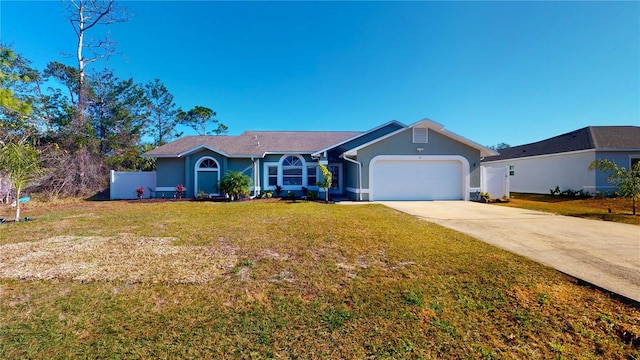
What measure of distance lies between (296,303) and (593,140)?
2450cm

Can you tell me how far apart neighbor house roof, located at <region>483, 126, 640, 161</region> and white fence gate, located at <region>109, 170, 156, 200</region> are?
1192 inches

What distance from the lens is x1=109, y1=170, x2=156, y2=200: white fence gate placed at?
16.2 m

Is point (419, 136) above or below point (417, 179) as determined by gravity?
above

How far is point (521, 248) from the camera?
5.42m

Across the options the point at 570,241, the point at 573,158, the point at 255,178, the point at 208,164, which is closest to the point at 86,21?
the point at 208,164

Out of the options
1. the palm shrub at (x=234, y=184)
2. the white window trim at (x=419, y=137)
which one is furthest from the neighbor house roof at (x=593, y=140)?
the palm shrub at (x=234, y=184)

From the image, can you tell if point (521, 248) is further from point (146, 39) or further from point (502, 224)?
point (146, 39)

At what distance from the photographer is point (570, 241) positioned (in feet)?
19.5

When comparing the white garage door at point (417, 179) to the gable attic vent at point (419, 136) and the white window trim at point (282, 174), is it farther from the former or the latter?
the white window trim at point (282, 174)

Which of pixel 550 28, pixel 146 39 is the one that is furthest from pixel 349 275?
pixel 146 39

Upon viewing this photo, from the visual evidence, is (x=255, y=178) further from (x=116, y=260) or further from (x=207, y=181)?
(x=116, y=260)

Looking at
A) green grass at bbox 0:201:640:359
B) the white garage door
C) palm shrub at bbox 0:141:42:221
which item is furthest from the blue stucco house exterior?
green grass at bbox 0:201:640:359

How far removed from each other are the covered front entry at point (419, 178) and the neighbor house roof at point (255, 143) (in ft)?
17.1

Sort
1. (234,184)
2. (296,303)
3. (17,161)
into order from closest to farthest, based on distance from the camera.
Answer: (296,303), (17,161), (234,184)
